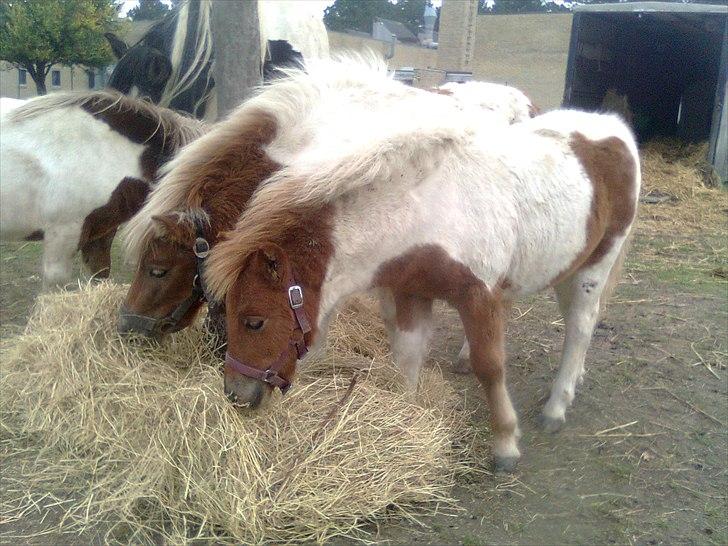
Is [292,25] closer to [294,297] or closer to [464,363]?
[464,363]

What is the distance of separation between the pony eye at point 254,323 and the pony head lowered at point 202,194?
513 millimetres

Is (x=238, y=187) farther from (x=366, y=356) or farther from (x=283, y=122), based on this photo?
(x=366, y=356)

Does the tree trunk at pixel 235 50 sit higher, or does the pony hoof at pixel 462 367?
the tree trunk at pixel 235 50

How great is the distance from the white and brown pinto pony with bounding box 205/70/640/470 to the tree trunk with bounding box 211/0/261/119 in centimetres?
157

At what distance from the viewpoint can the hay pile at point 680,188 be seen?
8.86 metres

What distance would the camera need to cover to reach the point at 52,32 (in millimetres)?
15180

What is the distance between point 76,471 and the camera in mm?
2852

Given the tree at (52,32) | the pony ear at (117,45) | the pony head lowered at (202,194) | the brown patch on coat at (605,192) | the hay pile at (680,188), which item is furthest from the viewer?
the tree at (52,32)

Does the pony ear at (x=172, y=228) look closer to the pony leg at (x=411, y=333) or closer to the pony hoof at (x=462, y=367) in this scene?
the pony leg at (x=411, y=333)

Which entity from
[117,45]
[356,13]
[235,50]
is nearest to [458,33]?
[117,45]

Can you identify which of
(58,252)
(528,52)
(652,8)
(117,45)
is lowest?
(58,252)

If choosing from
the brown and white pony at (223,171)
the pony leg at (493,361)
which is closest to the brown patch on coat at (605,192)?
the pony leg at (493,361)

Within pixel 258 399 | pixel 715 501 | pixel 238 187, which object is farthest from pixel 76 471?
pixel 715 501

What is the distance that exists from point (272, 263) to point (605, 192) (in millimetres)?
1905
